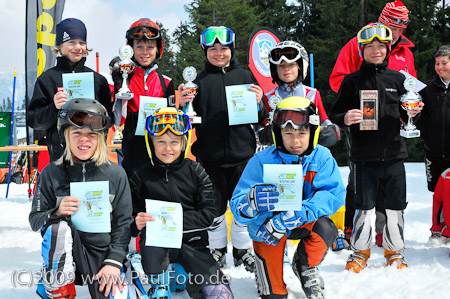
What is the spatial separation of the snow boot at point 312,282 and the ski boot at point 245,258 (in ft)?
2.88

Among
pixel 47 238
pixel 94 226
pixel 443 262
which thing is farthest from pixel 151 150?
pixel 443 262

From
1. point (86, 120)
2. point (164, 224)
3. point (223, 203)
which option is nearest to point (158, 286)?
point (164, 224)

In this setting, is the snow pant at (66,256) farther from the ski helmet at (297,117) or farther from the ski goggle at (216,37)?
the ski goggle at (216,37)

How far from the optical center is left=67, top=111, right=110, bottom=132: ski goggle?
3073 mm

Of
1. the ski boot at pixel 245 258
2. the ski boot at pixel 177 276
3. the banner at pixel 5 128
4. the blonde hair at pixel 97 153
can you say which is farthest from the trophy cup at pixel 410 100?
the banner at pixel 5 128

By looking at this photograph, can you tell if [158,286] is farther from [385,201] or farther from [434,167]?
[434,167]

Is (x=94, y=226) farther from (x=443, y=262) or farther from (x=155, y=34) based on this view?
(x=443, y=262)

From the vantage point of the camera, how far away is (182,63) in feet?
84.6

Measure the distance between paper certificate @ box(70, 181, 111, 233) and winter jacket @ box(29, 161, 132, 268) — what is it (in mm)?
71

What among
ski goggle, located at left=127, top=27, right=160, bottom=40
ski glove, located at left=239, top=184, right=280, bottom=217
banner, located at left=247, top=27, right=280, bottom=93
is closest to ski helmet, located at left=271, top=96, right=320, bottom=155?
ski glove, located at left=239, top=184, right=280, bottom=217

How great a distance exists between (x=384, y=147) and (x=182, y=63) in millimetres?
22726

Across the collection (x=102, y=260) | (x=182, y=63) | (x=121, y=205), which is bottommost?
(x=102, y=260)

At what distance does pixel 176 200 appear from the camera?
3.35 m

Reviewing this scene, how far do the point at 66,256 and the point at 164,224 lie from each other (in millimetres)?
719
